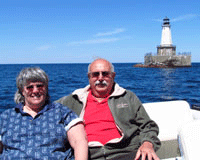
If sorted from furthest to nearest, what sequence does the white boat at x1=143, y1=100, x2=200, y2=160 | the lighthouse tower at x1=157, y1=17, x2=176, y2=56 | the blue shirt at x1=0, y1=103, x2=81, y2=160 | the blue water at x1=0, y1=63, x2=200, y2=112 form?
the lighthouse tower at x1=157, y1=17, x2=176, y2=56
the blue water at x1=0, y1=63, x2=200, y2=112
the white boat at x1=143, y1=100, x2=200, y2=160
the blue shirt at x1=0, y1=103, x2=81, y2=160

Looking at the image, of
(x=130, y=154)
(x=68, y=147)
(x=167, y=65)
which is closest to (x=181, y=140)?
(x=130, y=154)

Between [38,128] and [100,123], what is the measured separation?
0.78 metres

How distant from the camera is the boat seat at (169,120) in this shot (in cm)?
341

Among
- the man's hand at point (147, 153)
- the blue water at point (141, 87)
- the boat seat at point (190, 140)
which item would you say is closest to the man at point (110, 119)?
the man's hand at point (147, 153)

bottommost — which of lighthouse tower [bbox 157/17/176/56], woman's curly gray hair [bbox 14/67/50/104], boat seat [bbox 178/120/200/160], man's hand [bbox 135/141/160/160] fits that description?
man's hand [bbox 135/141/160/160]

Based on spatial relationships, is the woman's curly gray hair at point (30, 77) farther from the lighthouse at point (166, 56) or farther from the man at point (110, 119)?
the lighthouse at point (166, 56)

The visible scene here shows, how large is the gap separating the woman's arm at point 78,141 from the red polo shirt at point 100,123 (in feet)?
1.44

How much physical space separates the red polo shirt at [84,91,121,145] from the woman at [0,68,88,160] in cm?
42

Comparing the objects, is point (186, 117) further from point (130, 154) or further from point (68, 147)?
point (68, 147)

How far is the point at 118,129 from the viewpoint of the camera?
2.82 metres

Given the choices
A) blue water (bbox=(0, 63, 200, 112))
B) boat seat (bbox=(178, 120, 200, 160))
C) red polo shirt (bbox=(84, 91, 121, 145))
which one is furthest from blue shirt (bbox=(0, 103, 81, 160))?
boat seat (bbox=(178, 120, 200, 160))

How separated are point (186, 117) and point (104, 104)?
1.32m

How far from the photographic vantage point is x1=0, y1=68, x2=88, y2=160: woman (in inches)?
89.8

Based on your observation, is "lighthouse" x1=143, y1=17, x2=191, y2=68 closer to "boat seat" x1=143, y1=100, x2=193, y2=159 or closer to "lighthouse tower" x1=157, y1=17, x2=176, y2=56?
"lighthouse tower" x1=157, y1=17, x2=176, y2=56
